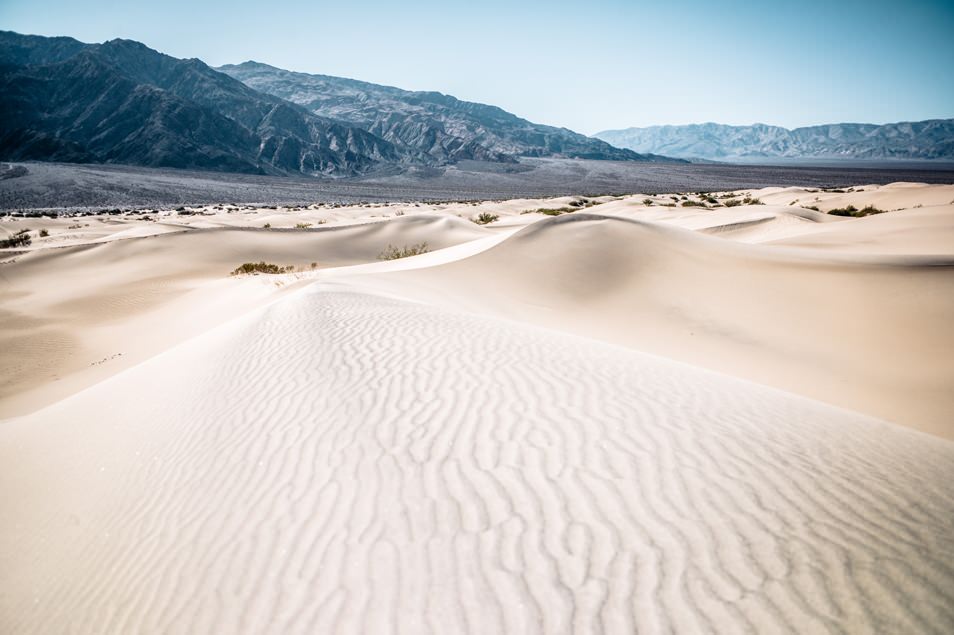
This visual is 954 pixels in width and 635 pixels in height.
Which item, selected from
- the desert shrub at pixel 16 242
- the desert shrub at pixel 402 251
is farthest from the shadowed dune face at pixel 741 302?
the desert shrub at pixel 16 242

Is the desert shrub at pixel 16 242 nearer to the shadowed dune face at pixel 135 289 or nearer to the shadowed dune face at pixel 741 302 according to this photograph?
the shadowed dune face at pixel 135 289

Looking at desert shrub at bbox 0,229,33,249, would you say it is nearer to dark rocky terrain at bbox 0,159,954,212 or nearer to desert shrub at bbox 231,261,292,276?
desert shrub at bbox 231,261,292,276

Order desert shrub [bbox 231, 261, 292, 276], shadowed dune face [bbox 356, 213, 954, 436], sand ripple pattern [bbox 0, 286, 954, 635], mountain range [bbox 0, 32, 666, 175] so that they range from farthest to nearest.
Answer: mountain range [bbox 0, 32, 666, 175]
desert shrub [bbox 231, 261, 292, 276]
shadowed dune face [bbox 356, 213, 954, 436]
sand ripple pattern [bbox 0, 286, 954, 635]

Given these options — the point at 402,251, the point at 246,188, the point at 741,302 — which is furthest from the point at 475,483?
the point at 246,188

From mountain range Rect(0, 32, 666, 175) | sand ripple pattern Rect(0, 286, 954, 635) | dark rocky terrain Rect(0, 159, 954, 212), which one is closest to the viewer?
sand ripple pattern Rect(0, 286, 954, 635)

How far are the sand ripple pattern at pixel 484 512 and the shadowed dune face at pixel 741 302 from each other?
309 centimetres

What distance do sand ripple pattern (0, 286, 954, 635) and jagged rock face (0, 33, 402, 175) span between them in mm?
102429

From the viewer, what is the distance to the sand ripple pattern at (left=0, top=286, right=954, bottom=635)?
207 cm

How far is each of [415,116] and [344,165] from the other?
226 feet

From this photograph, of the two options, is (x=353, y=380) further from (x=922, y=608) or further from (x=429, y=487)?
(x=922, y=608)

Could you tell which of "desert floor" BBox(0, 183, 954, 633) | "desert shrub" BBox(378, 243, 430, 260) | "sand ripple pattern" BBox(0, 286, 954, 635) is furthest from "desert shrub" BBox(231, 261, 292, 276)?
"sand ripple pattern" BBox(0, 286, 954, 635)

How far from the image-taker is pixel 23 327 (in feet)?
36.1

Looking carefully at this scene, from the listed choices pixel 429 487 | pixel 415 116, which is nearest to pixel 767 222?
pixel 429 487

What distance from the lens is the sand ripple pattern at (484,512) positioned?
6.78 ft
